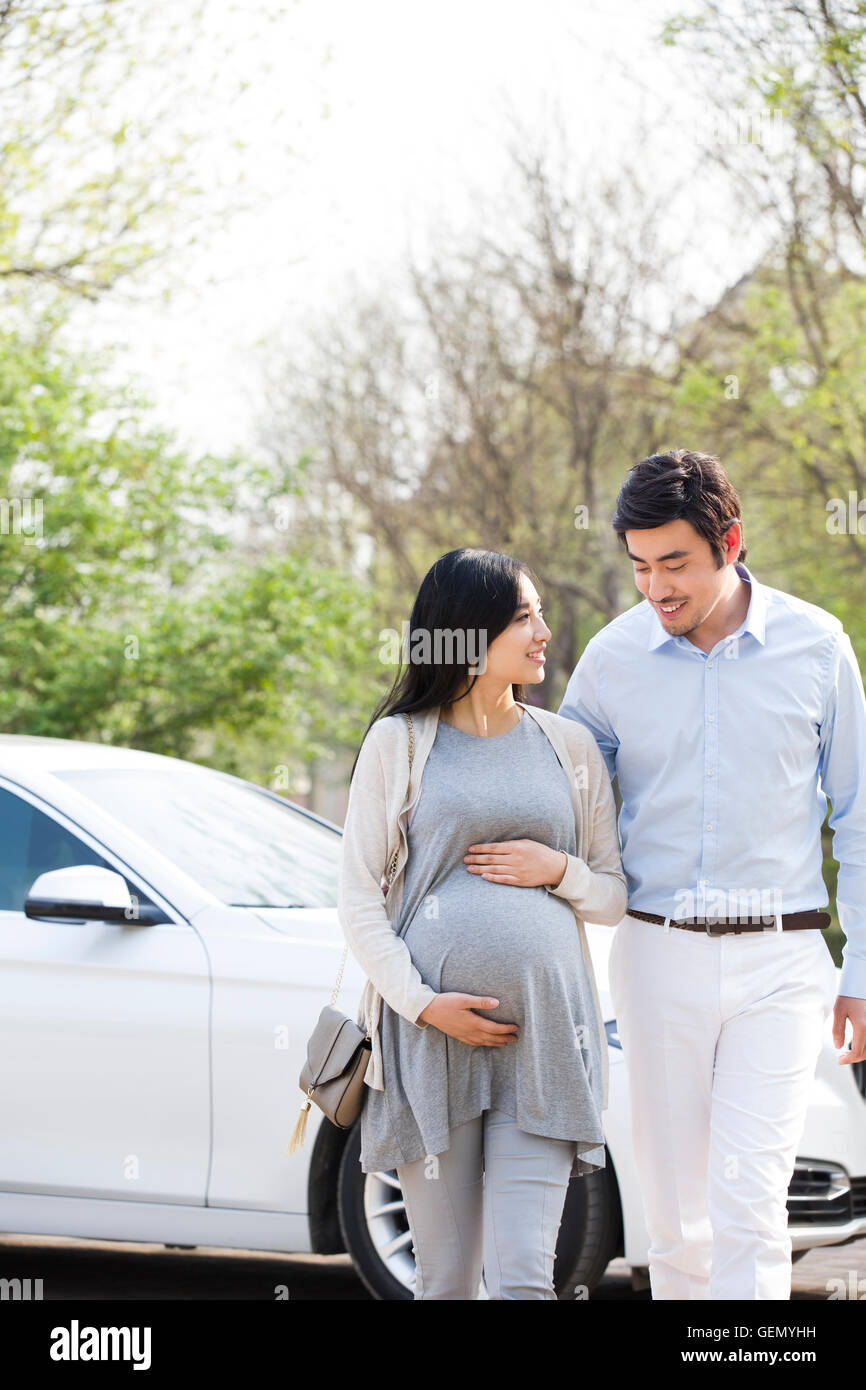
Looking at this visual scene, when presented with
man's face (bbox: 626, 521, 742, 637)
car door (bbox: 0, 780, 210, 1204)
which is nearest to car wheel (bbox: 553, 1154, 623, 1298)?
car door (bbox: 0, 780, 210, 1204)

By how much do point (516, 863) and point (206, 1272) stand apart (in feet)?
11.1

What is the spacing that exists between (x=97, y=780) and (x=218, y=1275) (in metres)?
1.97

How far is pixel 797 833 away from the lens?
346cm

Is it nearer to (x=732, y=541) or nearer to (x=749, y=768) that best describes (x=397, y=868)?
(x=749, y=768)

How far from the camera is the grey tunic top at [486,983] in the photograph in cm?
314

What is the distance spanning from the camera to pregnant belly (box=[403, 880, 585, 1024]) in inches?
124

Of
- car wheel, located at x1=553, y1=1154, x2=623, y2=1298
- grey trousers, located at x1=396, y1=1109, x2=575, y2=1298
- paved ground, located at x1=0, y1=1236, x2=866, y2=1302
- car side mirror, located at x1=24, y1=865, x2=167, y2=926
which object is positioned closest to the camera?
grey trousers, located at x1=396, y1=1109, x2=575, y2=1298

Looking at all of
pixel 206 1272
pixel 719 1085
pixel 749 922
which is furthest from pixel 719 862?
pixel 206 1272

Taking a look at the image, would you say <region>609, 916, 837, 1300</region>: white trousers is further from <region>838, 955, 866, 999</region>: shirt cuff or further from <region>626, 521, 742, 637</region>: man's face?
<region>626, 521, 742, 637</region>: man's face

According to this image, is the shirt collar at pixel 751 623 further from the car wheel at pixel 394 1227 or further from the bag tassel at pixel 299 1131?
the car wheel at pixel 394 1227

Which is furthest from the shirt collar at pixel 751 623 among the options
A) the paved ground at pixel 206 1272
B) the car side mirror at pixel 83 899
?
the paved ground at pixel 206 1272
